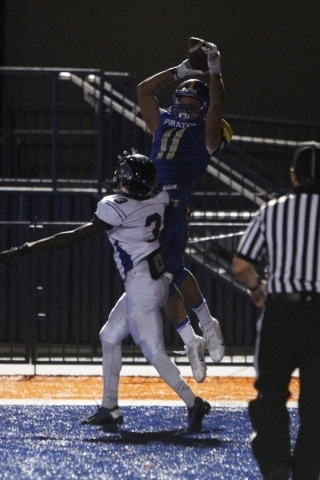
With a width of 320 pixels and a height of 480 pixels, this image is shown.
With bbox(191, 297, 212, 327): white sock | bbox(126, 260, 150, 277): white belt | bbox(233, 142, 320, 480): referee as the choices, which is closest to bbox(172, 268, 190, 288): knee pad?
bbox(191, 297, 212, 327): white sock

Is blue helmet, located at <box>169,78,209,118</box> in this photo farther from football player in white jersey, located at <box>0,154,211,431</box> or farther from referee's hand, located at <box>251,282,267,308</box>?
referee's hand, located at <box>251,282,267,308</box>

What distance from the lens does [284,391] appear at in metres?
6.04

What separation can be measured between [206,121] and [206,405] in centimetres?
220

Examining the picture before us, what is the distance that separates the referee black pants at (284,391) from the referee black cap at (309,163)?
643mm

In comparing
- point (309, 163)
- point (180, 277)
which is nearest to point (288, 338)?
point (309, 163)

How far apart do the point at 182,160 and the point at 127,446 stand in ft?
8.49

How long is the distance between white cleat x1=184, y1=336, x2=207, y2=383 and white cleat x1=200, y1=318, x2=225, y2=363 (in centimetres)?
22

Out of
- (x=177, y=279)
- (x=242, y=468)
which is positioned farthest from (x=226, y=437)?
(x=177, y=279)

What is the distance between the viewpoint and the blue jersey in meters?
9.44

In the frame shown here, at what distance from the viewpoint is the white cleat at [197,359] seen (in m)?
8.98

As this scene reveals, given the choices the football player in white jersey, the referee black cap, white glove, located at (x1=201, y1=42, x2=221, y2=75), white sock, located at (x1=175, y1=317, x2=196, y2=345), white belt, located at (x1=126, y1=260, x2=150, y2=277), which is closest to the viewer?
the referee black cap

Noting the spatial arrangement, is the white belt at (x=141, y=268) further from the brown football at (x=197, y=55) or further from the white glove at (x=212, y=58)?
the brown football at (x=197, y=55)

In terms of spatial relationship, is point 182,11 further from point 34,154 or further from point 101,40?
point 34,154

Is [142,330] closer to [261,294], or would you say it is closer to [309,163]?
[261,294]
